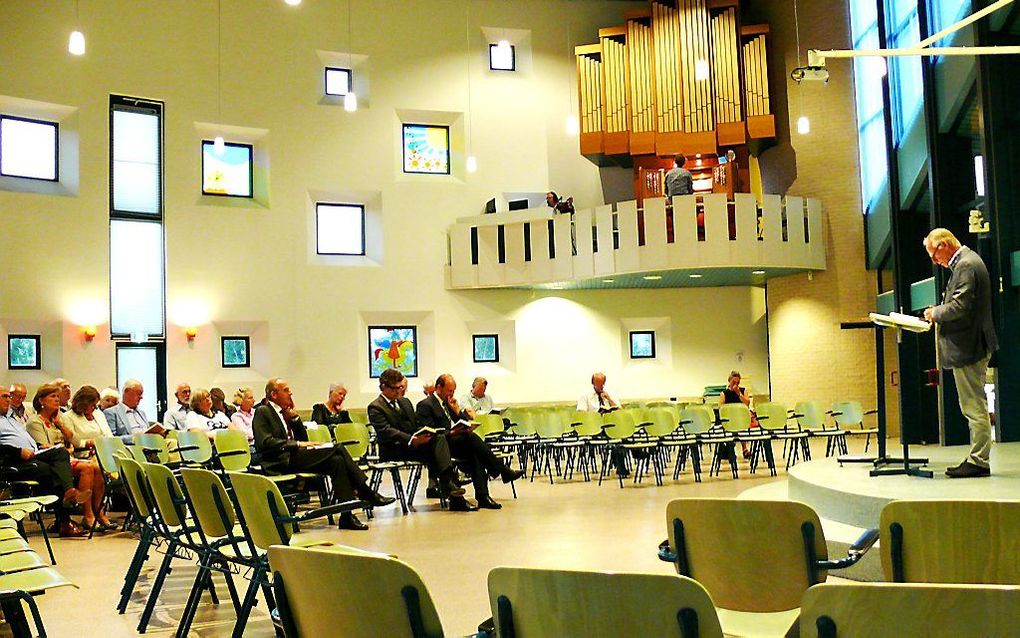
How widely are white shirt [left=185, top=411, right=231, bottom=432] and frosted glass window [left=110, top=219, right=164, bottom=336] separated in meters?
5.16

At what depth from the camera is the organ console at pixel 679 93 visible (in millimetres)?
17375

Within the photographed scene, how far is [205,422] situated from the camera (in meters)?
10.5

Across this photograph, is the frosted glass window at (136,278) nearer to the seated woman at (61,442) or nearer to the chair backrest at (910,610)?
the seated woman at (61,442)

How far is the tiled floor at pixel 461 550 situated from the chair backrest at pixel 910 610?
1.92m

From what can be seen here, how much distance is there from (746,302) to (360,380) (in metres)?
7.34

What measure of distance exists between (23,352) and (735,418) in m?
9.95

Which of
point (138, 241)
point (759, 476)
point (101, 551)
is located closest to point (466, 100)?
Result: point (138, 241)

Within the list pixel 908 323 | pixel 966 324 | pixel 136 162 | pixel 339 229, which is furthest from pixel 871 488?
pixel 136 162

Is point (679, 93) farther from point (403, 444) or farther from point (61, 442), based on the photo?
point (61, 442)

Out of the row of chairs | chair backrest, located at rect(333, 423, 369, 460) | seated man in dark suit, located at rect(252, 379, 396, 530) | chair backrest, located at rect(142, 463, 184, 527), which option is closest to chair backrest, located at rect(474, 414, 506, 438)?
chair backrest, located at rect(333, 423, 369, 460)

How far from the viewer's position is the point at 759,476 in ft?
36.7

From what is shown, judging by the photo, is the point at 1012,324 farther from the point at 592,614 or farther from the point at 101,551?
the point at 592,614

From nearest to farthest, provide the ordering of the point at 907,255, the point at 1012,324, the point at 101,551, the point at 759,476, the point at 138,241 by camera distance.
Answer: the point at 101,551 → the point at 1012,324 → the point at 759,476 → the point at 907,255 → the point at 138,241

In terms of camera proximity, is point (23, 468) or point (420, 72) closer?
point (23, 468)
